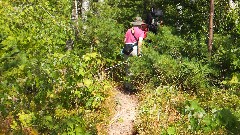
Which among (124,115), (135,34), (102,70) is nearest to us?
(124,115)

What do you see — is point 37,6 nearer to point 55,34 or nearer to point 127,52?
point 55,34

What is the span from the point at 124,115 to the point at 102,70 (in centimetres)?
205

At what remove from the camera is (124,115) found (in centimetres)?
776

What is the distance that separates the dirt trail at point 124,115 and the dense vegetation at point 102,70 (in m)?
0.23

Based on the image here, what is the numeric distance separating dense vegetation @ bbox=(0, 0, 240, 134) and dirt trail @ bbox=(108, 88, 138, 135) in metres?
0.23

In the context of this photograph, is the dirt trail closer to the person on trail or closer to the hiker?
the hiker

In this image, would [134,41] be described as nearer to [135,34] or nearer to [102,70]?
[135,34]

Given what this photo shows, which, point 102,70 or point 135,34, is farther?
point 102,70

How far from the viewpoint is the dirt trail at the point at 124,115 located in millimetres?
7166

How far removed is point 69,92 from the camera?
734cm

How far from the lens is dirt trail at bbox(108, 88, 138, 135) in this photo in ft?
23.5

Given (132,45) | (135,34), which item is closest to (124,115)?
(132,45)

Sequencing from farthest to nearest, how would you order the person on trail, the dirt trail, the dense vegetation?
the person on trail < the dirt trail < the dense vegetation

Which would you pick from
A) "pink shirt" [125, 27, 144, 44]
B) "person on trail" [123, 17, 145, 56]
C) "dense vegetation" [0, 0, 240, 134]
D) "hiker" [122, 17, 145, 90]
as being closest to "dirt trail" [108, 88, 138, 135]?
"dense vegetation" [0, 0, 240, 134]
